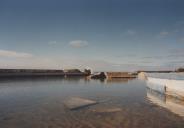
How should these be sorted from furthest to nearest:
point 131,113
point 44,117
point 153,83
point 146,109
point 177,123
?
1. point 153,83
2. point 146,109
3. point 131,113
4. point 44,117
5. point 177,123

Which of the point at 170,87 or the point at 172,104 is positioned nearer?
the point at 172,104

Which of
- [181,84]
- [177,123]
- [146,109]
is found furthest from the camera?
[181,84]

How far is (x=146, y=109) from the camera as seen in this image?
17.1 meters

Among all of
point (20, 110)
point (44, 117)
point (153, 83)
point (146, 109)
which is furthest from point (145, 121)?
point (153, 83)

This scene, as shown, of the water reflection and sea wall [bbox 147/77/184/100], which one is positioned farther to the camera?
sea wall [bbox 147/77/184/100]

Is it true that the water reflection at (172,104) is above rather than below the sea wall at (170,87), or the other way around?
below

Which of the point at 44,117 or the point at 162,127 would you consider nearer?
the point at 162,127

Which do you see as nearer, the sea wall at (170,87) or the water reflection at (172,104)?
the water reflection at (172,104)

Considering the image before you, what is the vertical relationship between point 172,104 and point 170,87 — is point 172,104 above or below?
below

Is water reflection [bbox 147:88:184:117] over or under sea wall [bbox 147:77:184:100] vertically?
under

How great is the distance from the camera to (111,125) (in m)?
12.1

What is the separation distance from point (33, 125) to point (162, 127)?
7.23 m

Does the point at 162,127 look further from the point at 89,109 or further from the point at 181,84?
the point at 181,84

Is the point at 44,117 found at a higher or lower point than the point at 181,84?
lower
